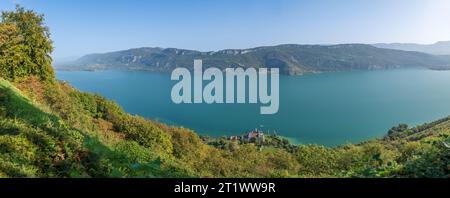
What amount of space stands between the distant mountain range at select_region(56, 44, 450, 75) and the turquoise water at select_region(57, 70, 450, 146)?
20.4 feet

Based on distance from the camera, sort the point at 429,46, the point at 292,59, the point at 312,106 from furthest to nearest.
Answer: the point at 292,59, the point at 312,106, the point at 429,46

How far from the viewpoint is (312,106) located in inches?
3292

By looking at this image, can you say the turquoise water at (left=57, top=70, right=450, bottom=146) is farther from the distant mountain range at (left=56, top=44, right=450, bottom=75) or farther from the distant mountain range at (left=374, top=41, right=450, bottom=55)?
the distant mountain range at (left=374, top=41, right=450, bottom=55)

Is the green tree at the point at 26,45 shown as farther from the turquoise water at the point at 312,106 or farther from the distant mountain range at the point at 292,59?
the distant mountain range at the point at 292,59

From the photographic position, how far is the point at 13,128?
442cm

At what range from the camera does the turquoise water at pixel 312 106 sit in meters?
69.6

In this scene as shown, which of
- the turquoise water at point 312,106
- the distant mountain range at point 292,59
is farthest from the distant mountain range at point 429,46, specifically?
the distant mountain range at point 292,59

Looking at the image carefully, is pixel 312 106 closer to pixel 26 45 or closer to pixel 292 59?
pixel 292 59

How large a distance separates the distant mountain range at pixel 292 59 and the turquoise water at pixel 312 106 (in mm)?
6209

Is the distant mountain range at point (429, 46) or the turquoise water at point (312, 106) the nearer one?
the distant mountain range at point (429, 46)

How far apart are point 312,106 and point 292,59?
172ft

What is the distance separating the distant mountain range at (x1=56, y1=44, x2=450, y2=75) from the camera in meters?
114

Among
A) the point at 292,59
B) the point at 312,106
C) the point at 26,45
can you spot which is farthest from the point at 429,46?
the point at 292,59
